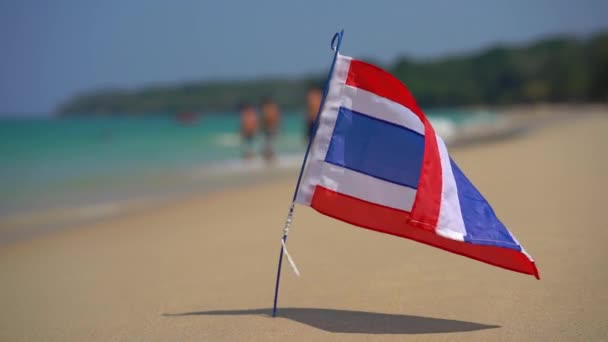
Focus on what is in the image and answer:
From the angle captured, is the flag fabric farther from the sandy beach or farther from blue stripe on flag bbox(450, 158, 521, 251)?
the sandy beach

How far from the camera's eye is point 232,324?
4.53m

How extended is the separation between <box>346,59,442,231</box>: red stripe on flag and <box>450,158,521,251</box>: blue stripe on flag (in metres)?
0.16

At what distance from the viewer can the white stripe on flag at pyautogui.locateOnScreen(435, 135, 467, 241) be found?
4.11m

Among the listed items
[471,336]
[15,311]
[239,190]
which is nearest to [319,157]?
[471,336]

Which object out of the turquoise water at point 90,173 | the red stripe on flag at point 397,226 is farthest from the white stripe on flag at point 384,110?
the turquoise water at point 90,173

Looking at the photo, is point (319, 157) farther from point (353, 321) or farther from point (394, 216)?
point (353, 321)

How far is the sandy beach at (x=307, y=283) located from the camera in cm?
435

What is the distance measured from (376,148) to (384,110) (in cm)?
24

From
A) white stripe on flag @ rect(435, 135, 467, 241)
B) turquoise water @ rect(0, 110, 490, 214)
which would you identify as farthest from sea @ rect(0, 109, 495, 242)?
white stripe on flag @ rect(435, 135, 467, 241)

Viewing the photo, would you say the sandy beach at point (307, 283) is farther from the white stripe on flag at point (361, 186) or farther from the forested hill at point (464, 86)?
the forested hill at point (464, 86)

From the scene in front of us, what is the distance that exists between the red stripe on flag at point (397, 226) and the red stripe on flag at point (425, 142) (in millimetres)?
102

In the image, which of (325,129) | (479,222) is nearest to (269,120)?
(325,129)

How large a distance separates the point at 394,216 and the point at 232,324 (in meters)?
1.24

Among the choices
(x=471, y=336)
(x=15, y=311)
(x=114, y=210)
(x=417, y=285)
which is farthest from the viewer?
(x=114, y=210)
